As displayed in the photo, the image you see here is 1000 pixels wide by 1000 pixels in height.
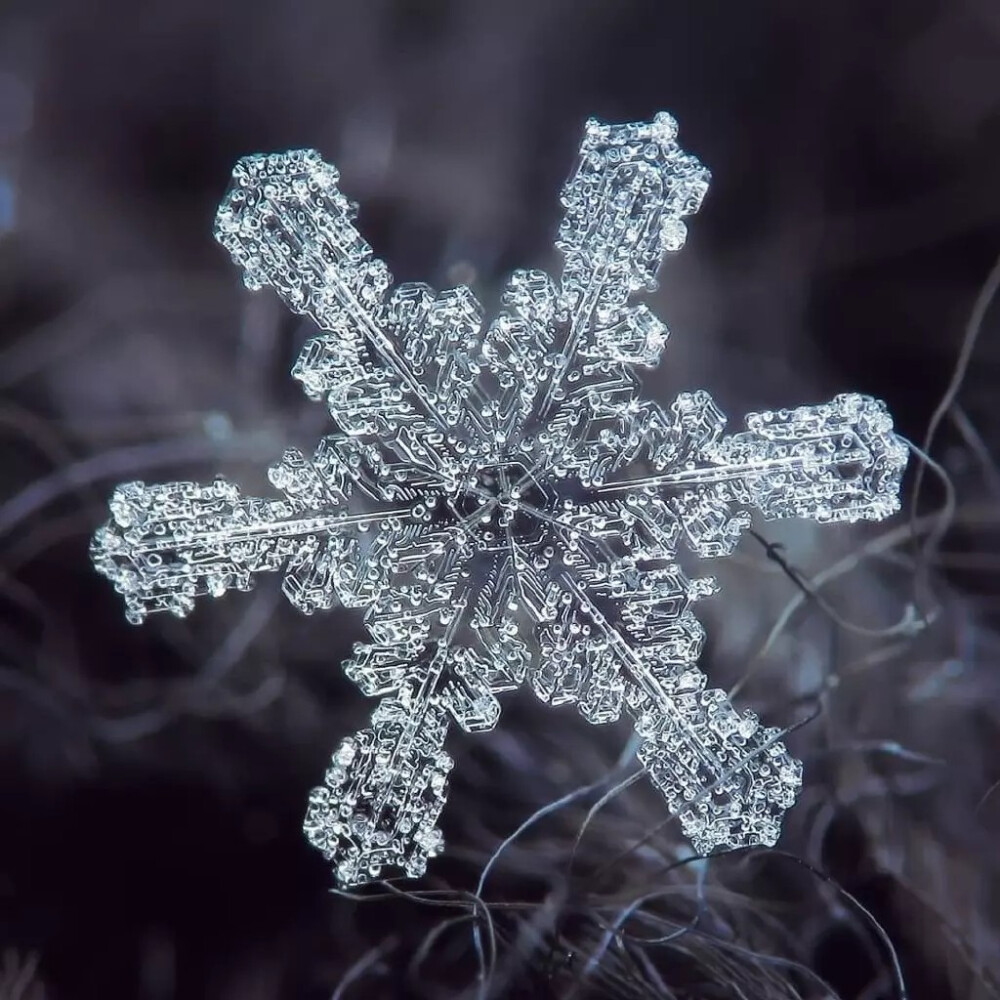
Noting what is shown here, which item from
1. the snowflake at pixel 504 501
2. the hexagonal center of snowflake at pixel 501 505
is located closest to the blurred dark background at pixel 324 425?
the snowflake at pixel 504 501

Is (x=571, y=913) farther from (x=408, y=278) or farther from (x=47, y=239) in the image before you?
(x=47, y=239)

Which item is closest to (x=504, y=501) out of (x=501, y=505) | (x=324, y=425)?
(x=501, y=505)

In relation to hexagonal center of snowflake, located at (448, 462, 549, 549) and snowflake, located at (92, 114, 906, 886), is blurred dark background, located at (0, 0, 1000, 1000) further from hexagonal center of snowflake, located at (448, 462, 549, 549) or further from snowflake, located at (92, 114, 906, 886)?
hexagonal center of snowflake, located at (448, 462, 549, 549)

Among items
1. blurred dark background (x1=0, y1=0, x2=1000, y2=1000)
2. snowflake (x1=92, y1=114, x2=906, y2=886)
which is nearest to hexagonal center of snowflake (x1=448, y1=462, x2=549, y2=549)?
snowflake (x1=92, y1=114, x2=906, y2=886)

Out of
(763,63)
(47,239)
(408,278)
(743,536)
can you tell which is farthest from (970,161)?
(47,239)

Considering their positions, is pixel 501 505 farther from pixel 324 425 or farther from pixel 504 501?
pixel 324 425

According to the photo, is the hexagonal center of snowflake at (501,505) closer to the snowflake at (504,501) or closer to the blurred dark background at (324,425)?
the snowflake at (504,501)
